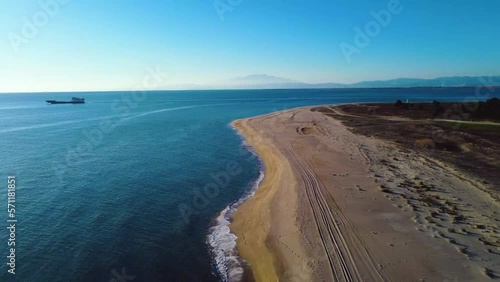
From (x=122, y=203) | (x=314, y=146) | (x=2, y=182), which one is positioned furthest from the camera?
(x=314, y=146)

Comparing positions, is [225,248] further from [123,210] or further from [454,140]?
[454,140]

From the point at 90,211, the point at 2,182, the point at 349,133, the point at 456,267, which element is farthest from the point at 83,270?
the point at 349,133

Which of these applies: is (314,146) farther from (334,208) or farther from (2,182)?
(2,182)

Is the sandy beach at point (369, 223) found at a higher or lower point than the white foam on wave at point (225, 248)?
higher

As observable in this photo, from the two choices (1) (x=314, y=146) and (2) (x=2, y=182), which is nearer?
(2) (x=2, y=182)

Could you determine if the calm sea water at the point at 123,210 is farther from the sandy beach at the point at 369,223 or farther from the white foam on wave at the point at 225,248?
the sandy beach at the point at 369,223

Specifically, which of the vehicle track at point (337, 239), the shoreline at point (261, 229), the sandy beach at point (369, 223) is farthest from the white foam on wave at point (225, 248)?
the vehicle track at point (337, 239)

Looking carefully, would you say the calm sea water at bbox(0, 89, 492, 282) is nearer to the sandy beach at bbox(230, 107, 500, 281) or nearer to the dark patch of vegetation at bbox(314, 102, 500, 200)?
the sandy beach at bbox(230, 107, 500, 281)
